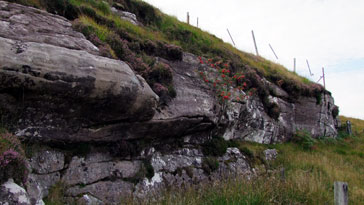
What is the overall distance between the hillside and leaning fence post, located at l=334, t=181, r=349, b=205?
7.98ft

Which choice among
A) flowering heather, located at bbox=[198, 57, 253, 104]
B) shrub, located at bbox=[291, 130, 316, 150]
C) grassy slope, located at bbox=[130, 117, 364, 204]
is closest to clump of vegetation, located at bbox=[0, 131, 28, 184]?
grassy slope, located at bbox=[130, 117, 364, 204]

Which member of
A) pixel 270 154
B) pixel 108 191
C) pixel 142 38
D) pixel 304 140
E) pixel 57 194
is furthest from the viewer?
pixel 304 140

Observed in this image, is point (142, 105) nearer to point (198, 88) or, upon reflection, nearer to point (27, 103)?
point (27, 103)

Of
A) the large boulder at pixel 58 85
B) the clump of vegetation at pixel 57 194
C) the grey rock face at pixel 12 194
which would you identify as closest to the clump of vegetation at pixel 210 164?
the large boulder at pixel 58 85

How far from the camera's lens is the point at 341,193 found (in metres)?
5.32

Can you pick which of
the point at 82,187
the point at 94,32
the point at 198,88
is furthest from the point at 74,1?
the point at 82,187

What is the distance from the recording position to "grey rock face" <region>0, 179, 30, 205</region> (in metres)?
3.71

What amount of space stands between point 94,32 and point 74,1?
2.87 meters

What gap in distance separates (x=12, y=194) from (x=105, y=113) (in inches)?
106

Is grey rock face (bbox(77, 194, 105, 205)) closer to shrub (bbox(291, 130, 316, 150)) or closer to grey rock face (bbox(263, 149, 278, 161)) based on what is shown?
grey rock face (bbox(263, 149, 278, 161))

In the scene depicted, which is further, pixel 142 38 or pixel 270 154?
pixel 270 154

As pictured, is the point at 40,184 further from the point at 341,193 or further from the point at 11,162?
the point at 341,193

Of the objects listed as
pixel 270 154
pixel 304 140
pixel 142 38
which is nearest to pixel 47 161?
pixel 142 38

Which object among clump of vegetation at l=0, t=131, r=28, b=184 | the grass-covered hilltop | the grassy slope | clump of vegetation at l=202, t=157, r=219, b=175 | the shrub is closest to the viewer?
clump of vegetation at l=0, t=131, r=28, b=184
